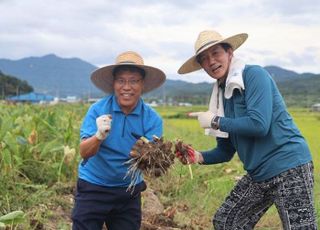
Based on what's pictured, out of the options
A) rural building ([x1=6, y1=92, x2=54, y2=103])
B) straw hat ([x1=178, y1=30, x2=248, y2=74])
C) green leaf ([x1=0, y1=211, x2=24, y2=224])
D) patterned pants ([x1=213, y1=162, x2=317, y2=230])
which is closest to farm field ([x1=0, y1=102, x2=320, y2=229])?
green leaf ([x1=0, y1=211, x2=24, y2=224])

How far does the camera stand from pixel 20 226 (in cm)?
378

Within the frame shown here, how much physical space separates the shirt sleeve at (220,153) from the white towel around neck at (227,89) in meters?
0.26

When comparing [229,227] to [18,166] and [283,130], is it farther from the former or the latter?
[18,166]

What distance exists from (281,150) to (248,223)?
0.71 meters

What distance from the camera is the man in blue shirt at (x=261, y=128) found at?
2887mm

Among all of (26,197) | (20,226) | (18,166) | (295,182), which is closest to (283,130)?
(295,182)

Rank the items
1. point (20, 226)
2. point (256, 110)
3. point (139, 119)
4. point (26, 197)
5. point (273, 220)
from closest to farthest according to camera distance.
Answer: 1. point (256, 110)
2. point (139, 119)
3. point (20, 226)
4. point (26, 197)
5. point (273, 220)

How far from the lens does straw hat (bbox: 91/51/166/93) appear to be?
3.12 meters

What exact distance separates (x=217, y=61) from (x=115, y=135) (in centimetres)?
73

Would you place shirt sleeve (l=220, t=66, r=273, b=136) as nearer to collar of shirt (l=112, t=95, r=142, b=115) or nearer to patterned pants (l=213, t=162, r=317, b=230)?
patterned pants (l=213, t=162, r=317, b=230)

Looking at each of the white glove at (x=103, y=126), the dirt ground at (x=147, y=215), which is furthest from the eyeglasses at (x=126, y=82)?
the dirt ground at (x=147, y=215)

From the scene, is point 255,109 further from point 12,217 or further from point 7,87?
point 7,87

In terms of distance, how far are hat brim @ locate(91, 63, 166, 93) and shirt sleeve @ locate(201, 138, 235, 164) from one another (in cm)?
56

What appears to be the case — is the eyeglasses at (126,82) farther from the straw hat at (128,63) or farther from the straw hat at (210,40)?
the straw hat at (210,40)
